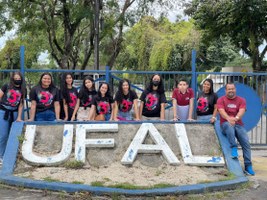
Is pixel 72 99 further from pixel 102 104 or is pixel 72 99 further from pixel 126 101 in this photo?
pixel 126 101

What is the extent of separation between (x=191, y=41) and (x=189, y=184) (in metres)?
31.8

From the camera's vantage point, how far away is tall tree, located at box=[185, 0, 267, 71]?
75.9 ft

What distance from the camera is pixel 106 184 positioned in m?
5.73

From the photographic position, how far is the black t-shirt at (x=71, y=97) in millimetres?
7930

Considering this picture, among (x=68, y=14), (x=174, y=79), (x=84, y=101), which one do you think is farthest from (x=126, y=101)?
(x=68, y=14)

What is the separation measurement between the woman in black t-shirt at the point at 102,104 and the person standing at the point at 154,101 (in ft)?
2.11

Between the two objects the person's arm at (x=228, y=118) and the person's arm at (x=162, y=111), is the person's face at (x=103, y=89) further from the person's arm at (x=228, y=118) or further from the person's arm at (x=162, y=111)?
the person's arm at (x=228, y=118)

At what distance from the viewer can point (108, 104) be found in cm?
789

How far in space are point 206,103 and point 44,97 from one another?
316 cm

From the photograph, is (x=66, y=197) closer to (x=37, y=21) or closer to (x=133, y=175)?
(x=133, y=175)

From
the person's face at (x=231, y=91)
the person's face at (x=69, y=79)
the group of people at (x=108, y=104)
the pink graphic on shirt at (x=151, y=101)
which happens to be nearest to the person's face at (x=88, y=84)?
the group of people at (x=108, y=104)

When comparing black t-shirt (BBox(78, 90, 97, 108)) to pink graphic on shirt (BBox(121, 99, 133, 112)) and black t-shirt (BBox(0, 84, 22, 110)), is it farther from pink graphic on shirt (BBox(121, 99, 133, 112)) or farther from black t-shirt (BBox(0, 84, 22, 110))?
black t-shirt (BBox(0, 84, 22, 110))

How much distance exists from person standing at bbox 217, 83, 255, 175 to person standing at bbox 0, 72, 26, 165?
3.57 meters

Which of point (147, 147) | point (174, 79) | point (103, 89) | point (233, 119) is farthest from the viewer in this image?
point (174, 79)
